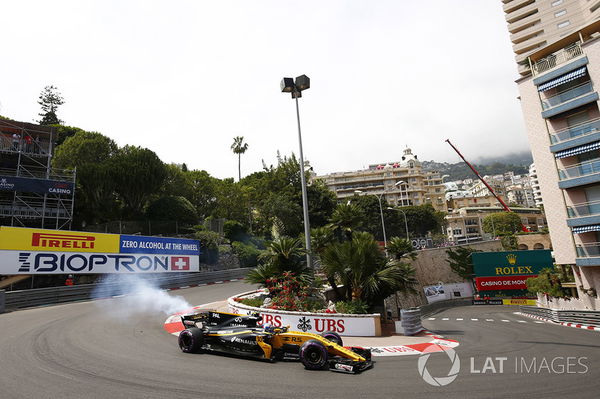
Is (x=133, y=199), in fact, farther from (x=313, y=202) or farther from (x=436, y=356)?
(x=436, y=356)

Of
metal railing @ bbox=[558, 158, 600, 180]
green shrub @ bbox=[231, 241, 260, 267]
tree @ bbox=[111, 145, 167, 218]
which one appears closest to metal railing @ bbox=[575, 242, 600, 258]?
metal railing @ bbox=[558, 158, 600, 180]

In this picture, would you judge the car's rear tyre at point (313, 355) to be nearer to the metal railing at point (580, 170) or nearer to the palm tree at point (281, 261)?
the palm tree at point (281, 261)

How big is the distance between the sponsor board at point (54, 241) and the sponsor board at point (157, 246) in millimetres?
833

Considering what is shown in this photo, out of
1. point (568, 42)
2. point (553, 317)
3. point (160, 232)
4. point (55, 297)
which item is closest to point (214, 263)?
point (160, 232)

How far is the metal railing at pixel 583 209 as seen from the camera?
→ 2559cm

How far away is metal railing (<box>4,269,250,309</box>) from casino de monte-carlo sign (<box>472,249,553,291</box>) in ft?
110

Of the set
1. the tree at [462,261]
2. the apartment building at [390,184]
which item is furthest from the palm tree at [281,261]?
the apartment building at [390,184]

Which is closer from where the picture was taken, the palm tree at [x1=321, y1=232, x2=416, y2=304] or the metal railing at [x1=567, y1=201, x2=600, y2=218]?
the palm tree at [x1=321, y1=232, x2=416, y2=304]

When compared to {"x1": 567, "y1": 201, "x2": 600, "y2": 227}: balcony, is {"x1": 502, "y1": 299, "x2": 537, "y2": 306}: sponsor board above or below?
below

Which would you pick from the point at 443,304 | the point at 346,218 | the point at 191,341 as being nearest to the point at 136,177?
the point at 346,218

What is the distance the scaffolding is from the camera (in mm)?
34156

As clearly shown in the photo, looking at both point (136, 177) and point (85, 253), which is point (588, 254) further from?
point (136, 177)

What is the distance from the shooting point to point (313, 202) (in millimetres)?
64250

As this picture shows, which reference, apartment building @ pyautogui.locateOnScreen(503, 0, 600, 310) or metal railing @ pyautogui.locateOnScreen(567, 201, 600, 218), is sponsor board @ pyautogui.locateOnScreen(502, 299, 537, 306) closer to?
apartment building @ pyautogui.locateOnScreen(503, 0, 600, 310)
